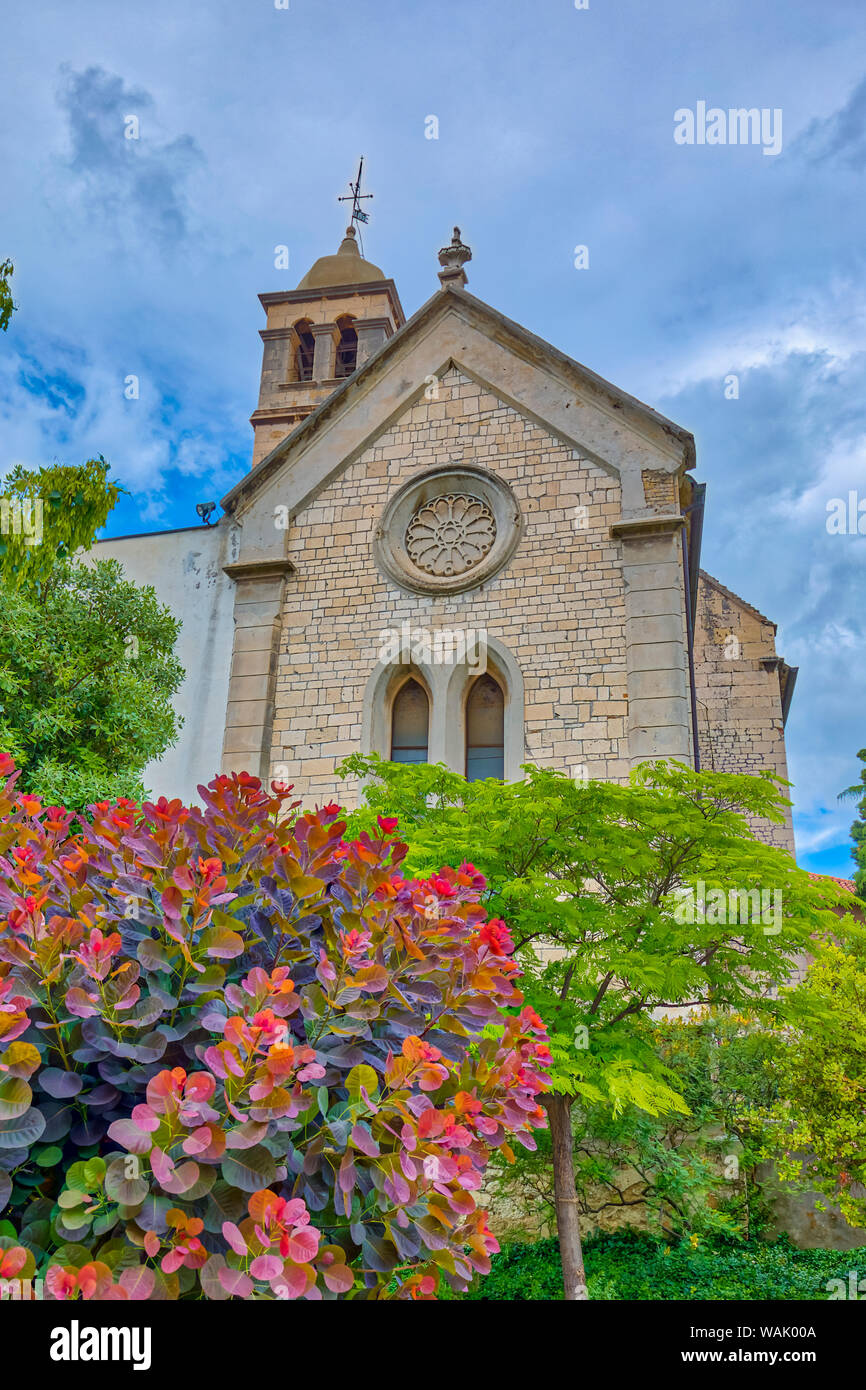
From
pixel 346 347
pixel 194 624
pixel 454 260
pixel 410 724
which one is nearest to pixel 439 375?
pixel 454 260

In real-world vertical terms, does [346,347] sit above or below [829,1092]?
above

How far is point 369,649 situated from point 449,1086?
34.9 ft

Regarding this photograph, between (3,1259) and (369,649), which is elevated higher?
(369,649)

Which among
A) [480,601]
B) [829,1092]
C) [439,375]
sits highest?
[439,375]

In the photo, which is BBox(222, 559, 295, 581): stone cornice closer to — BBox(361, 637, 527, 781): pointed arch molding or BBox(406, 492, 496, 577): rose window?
BBox(406, 492, 496, 577): rose window

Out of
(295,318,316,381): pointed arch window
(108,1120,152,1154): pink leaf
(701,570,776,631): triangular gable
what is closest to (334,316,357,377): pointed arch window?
(295,318,316,381): pointed arch window

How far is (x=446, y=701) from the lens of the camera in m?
13.1

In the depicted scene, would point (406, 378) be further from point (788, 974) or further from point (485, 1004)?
point (485, 1004)

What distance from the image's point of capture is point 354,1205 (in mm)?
2709

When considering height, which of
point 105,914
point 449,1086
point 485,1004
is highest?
point 105,914

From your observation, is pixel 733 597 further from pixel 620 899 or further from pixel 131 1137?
pixel 131 1137

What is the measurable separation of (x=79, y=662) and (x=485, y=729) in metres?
5.45
